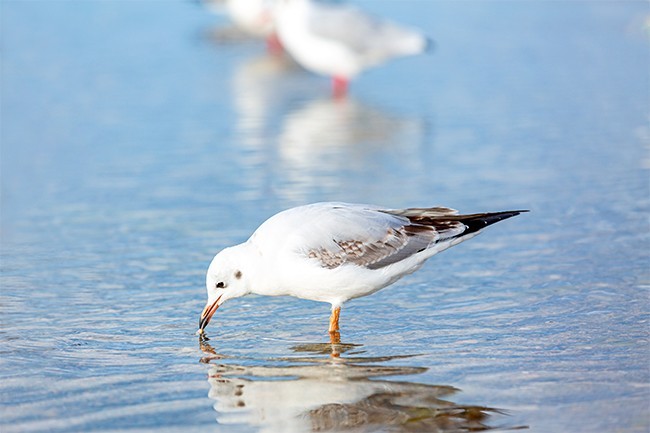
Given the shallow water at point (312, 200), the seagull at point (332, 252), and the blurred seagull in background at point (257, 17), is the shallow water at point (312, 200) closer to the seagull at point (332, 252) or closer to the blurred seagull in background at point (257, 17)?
the seagull at point (332, 252)

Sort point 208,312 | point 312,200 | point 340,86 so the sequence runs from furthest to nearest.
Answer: point 340,86, point 312,200, point 208,312

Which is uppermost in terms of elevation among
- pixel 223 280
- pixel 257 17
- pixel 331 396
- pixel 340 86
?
pixel 257 17

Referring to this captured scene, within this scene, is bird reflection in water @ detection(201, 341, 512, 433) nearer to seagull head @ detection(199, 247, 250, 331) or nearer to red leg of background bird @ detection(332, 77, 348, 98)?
seagull head @ detection(199, 247, 250, 331)

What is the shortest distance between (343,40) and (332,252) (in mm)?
9219

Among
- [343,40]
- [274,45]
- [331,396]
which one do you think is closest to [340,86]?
[343,40]

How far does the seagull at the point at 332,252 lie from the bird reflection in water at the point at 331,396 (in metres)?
0.41

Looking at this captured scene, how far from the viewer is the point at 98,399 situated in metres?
5.70

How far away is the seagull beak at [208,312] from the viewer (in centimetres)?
672

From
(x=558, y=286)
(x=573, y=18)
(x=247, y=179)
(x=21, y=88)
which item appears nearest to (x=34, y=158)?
(x=247, y=179)

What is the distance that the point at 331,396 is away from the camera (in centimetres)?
575

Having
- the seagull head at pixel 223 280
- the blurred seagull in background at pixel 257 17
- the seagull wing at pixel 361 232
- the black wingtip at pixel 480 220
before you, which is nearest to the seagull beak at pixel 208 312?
the seagull head at pixel 223 280

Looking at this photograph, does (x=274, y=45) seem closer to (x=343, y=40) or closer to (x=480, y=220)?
(x=343, y=40)

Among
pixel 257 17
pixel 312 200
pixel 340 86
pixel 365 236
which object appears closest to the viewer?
pixel 365 236

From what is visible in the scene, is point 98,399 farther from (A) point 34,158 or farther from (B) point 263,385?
(A) point 34,158
